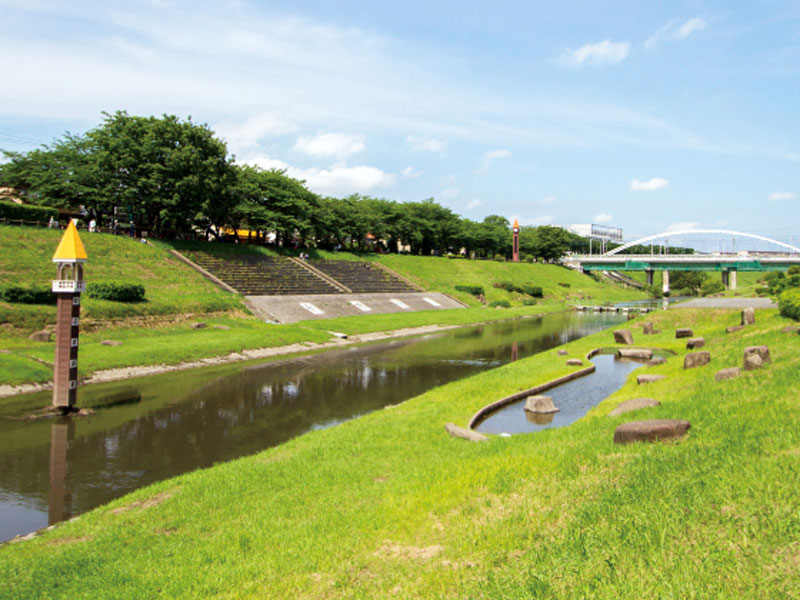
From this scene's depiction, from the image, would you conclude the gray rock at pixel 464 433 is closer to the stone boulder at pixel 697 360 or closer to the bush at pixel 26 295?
the stone boulder at pixel 697 360

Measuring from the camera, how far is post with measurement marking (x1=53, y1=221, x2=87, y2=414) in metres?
21.2

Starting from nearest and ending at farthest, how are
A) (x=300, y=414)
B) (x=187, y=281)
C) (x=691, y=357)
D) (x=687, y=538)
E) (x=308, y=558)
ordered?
A: (x=687, y=538) → (x=308, y=558) → (x=300, y=414) → (x=691, y=357) → (x=187, y=281)

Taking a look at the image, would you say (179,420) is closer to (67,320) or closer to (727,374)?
(67,320)

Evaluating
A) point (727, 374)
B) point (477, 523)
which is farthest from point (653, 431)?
point (727, 374)

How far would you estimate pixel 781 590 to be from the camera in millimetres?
5688

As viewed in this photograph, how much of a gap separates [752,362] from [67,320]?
80.6 feet

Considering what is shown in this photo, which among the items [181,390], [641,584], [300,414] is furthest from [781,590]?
[181,390]

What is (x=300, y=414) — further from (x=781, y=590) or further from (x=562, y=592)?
(x=781, y=590)

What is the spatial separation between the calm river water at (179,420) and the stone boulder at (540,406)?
19.8ft

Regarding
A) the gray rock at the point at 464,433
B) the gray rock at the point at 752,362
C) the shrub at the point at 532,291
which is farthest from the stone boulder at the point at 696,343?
the shrub at the point at 532,291

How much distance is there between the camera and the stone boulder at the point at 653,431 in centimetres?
1162

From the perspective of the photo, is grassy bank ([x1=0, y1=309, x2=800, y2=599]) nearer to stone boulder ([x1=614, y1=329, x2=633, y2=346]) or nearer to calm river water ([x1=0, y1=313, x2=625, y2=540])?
calm river water ([x1=0, y1=313, x2=625, y2=540])

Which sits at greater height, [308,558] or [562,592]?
[562,592]

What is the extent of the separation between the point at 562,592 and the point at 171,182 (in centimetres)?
5829
